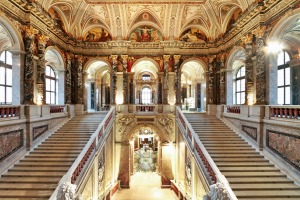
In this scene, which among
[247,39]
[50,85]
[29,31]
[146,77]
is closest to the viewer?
[29,31]

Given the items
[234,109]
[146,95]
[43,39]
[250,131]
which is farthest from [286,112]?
[146,95]

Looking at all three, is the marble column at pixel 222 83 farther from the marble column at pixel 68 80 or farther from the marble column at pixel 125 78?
the marble column at pixel 68 80

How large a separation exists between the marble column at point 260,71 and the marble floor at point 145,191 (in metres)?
7.43

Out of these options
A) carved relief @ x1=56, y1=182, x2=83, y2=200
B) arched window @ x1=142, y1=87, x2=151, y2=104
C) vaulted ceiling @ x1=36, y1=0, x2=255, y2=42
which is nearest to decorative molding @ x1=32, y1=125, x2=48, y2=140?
carved relief @ x1=56, y1=182, x2=83, y2=200

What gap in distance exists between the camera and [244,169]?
8.62 meters

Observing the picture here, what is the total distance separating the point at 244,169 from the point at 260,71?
14.8 ft

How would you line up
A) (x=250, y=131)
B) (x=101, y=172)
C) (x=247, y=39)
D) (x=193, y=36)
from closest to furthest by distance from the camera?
(x=250, y=131) → (x=101, y=172) → (x=247, y=39) → (x=193, y=36)

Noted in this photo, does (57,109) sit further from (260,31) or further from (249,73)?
(260,31)

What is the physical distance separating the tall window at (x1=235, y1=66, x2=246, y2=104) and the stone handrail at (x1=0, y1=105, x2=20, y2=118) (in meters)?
14.6

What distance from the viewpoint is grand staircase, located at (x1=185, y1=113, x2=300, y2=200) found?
7430 mm

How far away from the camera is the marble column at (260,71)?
1003 cm

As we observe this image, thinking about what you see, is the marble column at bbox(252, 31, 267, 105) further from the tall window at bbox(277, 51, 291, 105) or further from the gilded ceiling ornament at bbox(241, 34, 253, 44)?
the tall window at bbox(277, 51, 291, 105)

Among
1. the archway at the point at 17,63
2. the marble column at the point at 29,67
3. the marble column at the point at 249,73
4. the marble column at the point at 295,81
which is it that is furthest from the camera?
the marble column at the point at 295,81

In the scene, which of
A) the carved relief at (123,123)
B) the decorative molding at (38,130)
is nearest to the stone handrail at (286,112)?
the carved relief at (123,123)
